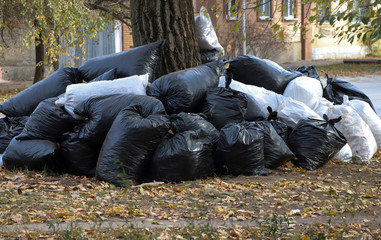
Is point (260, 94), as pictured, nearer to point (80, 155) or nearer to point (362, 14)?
point (362, 14)

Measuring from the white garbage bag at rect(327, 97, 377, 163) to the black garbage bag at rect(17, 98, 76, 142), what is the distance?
9.36ft

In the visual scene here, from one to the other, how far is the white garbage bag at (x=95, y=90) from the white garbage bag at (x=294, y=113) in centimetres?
153

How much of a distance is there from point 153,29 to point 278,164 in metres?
2.14

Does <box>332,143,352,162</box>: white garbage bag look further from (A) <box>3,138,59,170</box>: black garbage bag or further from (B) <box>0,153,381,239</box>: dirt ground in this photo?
(A) <box>3,138,59,170</box>: black garbage bag

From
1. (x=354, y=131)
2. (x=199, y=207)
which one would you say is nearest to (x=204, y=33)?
(x=354, y=131)

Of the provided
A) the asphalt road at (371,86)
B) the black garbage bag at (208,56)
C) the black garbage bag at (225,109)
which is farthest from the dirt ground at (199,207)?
the asphalt road at (371,86)

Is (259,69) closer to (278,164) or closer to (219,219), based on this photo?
(278,164)

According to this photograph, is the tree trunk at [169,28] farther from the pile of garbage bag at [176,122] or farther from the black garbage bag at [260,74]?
the black garbage bag at [260,74]

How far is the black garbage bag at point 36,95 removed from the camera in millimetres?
6316

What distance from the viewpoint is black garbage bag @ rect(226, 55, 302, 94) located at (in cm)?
681

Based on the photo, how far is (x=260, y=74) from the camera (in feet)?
22.5

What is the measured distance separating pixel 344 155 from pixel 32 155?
3.15 metres

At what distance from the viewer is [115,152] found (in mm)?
5023

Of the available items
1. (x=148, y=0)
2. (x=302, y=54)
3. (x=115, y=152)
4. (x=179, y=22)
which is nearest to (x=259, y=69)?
(x=179, y=22)
